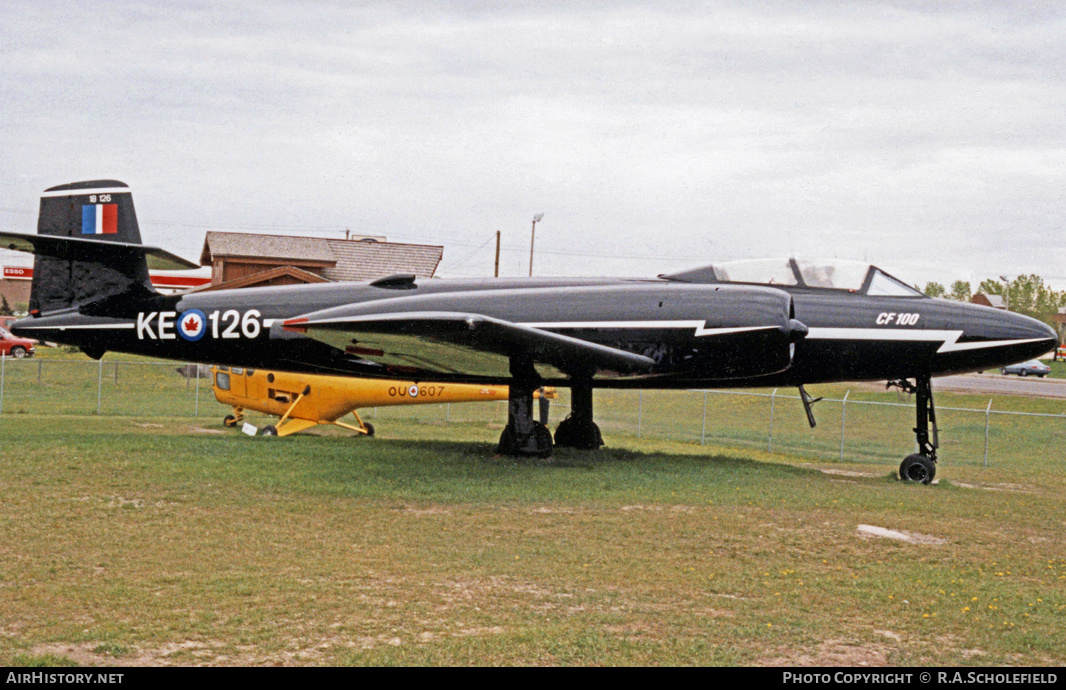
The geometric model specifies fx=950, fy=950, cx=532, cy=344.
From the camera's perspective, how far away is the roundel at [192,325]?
52.7ft

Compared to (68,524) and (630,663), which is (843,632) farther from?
(68,524)

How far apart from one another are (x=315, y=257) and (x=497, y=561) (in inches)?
1673

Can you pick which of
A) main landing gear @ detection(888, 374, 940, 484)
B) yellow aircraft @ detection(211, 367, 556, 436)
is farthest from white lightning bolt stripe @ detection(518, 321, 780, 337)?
yellow aircraft @ detection(211, 367, 556, 436)

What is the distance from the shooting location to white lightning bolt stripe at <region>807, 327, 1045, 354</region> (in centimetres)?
1427

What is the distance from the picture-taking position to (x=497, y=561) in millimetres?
8500

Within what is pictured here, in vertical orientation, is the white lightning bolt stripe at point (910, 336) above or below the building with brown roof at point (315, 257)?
below

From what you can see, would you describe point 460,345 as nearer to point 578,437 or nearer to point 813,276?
point 578,437

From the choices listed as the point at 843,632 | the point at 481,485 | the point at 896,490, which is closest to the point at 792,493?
the point at 896,490

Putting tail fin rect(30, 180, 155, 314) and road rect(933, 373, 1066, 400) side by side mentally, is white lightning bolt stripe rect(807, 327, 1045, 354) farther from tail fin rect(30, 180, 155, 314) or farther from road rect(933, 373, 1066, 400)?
road rect(933, 373, 1066, 400)

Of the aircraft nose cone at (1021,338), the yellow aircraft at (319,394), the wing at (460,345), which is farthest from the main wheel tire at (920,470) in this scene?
the yellow aircraft at (319,394)

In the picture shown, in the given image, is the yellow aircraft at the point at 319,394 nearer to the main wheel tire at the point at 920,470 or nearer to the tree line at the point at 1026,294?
the main wheel tire at the point at 920,470

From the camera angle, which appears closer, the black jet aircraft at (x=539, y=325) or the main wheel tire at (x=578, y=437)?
the black jet aircraft at (x=539, y=325)

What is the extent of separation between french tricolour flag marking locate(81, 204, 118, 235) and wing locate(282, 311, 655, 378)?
17.1 ft

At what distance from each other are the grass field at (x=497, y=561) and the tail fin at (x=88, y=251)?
259 cm
